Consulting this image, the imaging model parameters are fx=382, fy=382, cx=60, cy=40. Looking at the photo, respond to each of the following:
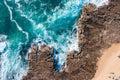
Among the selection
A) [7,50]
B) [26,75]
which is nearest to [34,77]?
[26,75]

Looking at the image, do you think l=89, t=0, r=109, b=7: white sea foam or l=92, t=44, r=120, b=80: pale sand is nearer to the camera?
l=92, t=44, r=120, b=80: pale sand

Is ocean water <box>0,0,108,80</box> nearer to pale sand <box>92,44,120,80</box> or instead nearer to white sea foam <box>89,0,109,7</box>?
white sea foam <box>89,0,109,7</box>

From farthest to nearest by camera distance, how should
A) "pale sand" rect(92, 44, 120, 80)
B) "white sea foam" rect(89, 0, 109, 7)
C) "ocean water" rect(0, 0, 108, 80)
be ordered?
"white sea foam" rect(89, 0, 109, 7) < "ocean water" rect(0, 0, 108, 80) < "pale sand" rect(92, 44, 120, 80)

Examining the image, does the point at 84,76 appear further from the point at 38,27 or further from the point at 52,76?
the point at 38,27

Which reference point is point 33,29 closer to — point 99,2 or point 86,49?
point 86,49

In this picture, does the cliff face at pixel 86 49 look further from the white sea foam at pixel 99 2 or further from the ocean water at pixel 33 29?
the ocean water at pixel 33 29

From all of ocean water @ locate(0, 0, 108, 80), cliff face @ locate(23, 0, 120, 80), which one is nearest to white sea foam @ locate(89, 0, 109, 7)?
ocean water @ locate(0, 0, 108, 80)

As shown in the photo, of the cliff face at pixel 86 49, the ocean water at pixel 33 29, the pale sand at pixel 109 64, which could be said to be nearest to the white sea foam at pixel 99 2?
the ocean water at pixel 33 29
